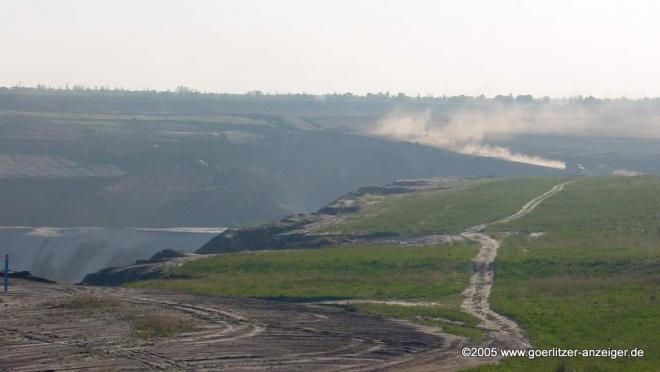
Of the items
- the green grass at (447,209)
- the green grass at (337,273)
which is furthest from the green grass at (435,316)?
the green grass at (447,209)

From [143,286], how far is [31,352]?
75.8 feet

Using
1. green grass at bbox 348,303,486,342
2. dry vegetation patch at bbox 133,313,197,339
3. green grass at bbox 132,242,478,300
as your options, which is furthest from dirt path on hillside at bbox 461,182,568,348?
dry vegetation patch at bbox 133,313,197,339

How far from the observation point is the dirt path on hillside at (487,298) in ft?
118

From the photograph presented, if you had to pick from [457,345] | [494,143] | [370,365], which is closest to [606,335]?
[457,345]

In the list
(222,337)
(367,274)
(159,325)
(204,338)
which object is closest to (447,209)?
(367,274)

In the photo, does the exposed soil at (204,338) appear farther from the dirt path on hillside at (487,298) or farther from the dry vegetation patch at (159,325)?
the dirt path on hillside at (487,298)

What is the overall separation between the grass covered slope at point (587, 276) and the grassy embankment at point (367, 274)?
7.28 feet

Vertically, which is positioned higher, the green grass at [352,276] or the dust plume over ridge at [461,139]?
the dust plume over ridge at [461,139]

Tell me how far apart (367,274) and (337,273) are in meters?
1.49

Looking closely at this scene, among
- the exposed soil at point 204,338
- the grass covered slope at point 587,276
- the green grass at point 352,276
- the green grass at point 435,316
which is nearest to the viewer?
the exposed soil at point 204,338

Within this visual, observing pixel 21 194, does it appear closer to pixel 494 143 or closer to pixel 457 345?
pixel 494 143

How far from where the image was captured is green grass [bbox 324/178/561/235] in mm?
74312

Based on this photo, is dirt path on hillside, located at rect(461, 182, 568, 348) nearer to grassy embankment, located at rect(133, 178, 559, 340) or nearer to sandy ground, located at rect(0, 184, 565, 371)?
sandy ground, located at rect(0, 184, 565, 371)

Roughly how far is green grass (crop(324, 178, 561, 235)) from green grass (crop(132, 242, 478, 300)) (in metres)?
9.25
